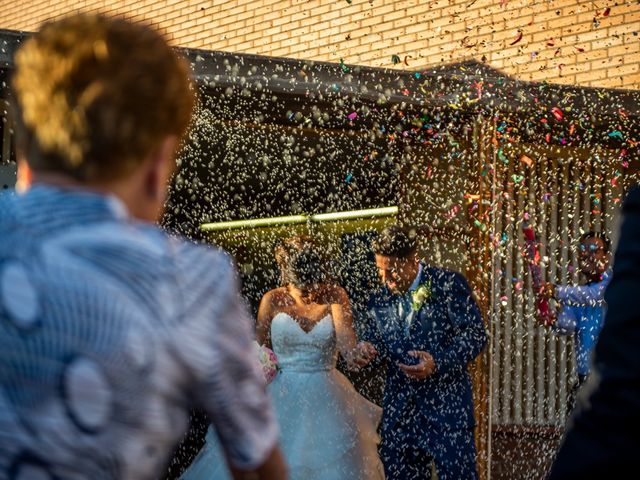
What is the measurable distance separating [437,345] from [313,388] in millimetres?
1547

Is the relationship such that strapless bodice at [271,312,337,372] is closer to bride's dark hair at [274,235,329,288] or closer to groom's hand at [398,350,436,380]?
bride's dark hair at [274,235,329,288]

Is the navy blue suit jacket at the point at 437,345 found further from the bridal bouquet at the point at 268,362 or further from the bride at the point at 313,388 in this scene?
the bridal bouquet at the point at 268,362

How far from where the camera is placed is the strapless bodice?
7.30 metres

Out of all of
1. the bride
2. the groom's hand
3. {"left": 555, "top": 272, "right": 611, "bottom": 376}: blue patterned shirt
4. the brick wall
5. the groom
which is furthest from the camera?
the brick wall

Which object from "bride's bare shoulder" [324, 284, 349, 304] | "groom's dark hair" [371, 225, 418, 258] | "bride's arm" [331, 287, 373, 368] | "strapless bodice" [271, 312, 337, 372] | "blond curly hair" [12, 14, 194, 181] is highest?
"blond curly hair" [12, 14, 194, 181]

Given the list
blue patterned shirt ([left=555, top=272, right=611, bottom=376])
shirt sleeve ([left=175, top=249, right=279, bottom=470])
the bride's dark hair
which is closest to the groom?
the bride's dark hair

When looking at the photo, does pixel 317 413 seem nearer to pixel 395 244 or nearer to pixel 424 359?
pixel 424 359

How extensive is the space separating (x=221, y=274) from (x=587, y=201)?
834 centimetres

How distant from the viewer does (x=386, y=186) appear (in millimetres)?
9734

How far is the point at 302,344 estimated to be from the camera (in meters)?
7.40

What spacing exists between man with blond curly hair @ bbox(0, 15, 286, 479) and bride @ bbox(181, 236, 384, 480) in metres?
5.84

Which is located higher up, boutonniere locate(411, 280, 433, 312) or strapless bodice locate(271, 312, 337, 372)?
boutonniere locate(411, 280, 433, 312)

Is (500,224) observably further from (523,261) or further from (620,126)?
(620,126)

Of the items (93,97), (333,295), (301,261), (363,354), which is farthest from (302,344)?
(93,97)
